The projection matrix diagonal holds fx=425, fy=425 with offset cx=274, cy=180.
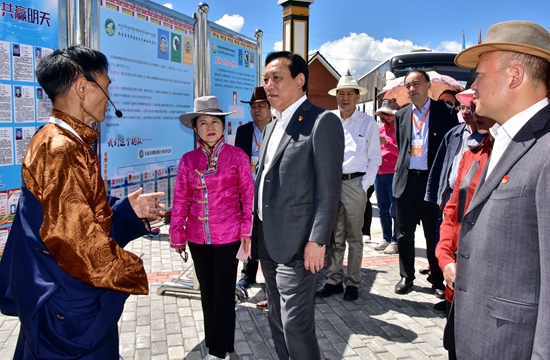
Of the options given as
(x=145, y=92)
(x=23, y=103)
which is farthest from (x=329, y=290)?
(x=23, y=103)

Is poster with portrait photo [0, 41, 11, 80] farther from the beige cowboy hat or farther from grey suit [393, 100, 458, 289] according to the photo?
grey suit [393, 100, 458, 289]

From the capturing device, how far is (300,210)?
2.51 meters

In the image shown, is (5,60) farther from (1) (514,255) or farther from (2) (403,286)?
(2) (403,286)

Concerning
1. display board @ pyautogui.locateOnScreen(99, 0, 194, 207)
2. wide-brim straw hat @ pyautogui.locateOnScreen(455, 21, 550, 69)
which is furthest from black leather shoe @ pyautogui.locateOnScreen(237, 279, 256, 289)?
wide-brim straw hat @ pyautogui.locateOnScreen(455, 21, 550, 69)

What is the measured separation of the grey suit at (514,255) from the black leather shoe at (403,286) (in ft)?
9.58

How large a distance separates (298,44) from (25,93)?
145 inches

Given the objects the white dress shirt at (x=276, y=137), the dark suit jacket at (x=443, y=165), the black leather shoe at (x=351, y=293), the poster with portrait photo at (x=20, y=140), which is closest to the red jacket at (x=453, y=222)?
the white dress shirt at (x=276, y=137)

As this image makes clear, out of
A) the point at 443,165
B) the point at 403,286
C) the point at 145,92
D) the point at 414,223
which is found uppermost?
the point at 145,92

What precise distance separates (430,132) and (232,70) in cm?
247

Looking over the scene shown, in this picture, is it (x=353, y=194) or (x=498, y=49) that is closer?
(x=498, y=49)

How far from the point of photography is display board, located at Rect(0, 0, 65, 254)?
2.75 m

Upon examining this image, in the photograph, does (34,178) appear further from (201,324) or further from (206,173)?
(201,324)

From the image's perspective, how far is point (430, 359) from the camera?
10.5ft

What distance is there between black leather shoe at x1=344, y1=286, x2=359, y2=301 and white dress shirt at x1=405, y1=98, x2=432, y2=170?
4.60 ft
